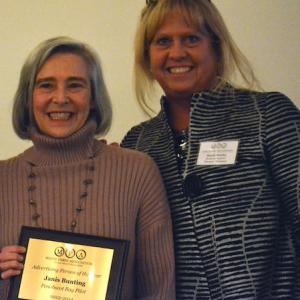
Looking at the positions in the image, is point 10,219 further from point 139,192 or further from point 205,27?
point 205,27

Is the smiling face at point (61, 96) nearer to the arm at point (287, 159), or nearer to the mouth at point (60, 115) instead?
the mouth at point (60, 115)

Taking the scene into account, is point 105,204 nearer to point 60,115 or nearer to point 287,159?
point 60,115

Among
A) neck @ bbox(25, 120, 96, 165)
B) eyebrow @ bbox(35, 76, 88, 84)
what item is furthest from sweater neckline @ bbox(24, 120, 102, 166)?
eyebrow @ bbox(35, 76, 88, 84)

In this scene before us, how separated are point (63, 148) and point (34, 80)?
→ 7.4 inches

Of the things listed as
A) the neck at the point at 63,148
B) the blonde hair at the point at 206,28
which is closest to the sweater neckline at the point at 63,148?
the neck at the point at 63,148

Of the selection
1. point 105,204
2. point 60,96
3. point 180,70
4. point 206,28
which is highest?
point 206,28

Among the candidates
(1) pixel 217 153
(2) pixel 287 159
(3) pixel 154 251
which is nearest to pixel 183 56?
(1) pixel 217 153

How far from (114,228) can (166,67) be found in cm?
50

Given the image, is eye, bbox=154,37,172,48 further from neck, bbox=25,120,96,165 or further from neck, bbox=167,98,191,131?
neck, bbox=25,120,96,165

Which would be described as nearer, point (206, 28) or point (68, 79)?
point (68, 79)

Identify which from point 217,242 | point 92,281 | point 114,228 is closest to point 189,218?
point 217,242

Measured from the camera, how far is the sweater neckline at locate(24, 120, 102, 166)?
133cm

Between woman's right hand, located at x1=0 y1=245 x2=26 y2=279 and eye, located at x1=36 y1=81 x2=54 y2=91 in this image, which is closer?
woman's right hand, located at x1=0 y1=245 x2=26 y2=279

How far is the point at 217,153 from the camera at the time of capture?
1.34 metres
